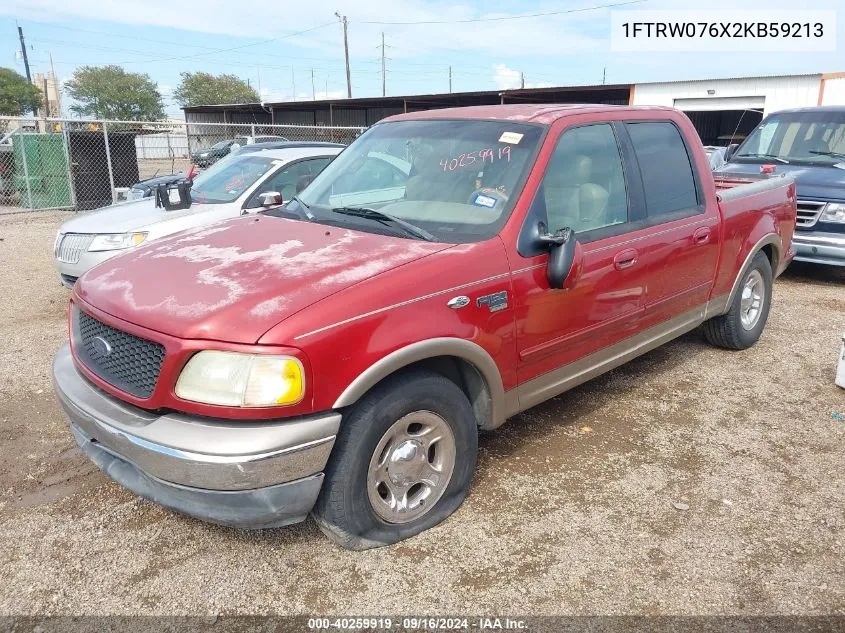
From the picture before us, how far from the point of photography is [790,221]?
5.64m

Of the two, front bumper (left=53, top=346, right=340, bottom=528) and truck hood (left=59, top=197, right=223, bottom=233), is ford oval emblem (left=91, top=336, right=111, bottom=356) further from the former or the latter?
truck hood (left=59, top=197, right=223, bottom=233)

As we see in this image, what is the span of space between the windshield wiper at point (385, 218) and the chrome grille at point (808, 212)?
6.12 meters

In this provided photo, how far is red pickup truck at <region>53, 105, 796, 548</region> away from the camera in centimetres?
245

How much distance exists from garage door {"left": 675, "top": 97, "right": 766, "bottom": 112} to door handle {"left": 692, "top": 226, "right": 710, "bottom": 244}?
21.3 metres

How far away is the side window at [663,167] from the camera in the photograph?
4.09 meters

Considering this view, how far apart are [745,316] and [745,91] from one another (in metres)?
20.8

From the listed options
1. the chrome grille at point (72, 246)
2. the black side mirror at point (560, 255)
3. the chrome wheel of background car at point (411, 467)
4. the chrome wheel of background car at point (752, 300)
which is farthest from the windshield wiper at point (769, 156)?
the chrome grille at point (72, 246)

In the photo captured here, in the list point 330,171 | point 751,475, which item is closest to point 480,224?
point 330,171

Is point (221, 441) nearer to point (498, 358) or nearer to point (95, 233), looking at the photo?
point (498, 358)

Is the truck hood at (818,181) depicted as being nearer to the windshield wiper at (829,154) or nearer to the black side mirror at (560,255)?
the windshield wiper at (829,154)

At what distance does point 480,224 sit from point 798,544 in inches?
80.4

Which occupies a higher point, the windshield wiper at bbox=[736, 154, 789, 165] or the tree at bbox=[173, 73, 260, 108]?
the tree at bbox=[173, 73, 260, 108]

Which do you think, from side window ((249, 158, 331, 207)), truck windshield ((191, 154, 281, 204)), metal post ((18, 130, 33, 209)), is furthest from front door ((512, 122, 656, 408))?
metal post ((18, 130, 33, 209))

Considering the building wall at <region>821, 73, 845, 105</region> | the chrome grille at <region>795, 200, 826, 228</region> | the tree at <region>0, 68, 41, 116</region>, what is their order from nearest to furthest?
1. the chrome grille at <region>795, 200, 826, 228</region>
2. the building wall at <region>821, 73, 845, 105</region>
3. the tree at <region>0, 68, 41, 116</region>
